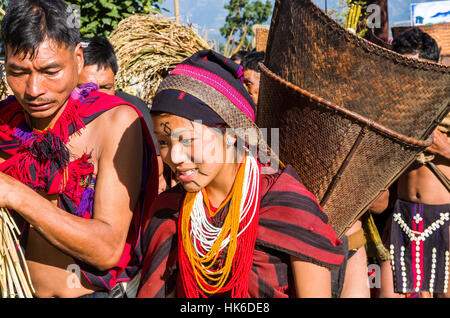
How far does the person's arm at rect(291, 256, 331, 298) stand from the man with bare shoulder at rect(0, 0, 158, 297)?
724mm

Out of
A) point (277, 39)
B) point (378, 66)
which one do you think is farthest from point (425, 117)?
point (277, 39)

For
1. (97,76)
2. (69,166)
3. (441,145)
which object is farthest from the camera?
(441,145)

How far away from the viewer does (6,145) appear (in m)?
2.02

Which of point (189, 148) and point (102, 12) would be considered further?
point (102, 12)

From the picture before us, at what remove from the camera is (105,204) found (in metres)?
1.86

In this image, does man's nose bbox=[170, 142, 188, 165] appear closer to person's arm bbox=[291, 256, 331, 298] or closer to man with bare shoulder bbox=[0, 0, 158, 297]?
man with bare shoulder bbox=[0, 0, 158, 297]

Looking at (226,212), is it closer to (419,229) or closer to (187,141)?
(187,141)

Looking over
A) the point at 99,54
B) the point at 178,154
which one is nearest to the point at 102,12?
the point at 99,54

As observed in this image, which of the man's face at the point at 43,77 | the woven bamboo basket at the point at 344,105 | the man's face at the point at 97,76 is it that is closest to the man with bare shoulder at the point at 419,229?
the woven bamboo basket at the point at 344,105

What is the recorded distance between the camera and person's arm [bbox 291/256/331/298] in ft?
5.87

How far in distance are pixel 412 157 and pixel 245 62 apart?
2.90m

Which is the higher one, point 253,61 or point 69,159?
point 253,61

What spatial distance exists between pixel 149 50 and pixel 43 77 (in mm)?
3066
